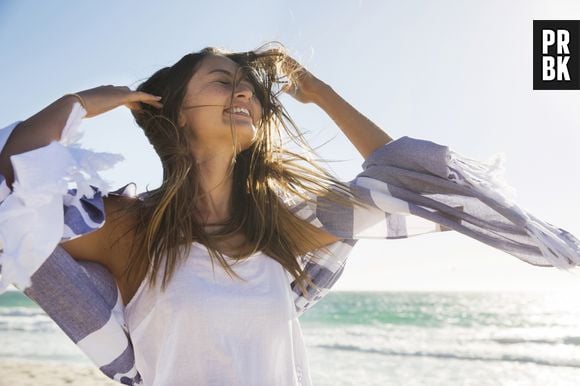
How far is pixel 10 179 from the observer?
165cm

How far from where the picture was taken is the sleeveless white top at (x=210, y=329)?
2.01 metres

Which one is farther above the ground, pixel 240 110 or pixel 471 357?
pixel 240 110

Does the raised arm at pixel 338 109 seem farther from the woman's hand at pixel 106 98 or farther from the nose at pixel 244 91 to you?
the woman's hand at pixel 106 98

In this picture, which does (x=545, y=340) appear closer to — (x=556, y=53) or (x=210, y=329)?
(x=556, y=53)

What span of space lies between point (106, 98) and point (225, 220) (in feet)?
2.28

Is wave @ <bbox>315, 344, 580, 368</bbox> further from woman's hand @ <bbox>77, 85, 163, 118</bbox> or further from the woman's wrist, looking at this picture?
woman's hand @ <bbox>77, 85, 163, 118</bbox>

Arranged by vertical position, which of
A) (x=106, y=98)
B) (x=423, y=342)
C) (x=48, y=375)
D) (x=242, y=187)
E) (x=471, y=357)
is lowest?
(x=423, y=342)

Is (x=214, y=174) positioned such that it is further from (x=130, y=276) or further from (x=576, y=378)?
(x=576, y=378)

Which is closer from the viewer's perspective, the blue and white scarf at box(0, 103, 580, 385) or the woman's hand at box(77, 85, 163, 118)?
the blue and white scarf at box(0, 103, 580, 385)

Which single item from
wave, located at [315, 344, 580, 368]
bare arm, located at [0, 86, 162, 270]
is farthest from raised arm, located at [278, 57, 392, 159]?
wave, located at [315, 344, 580, 368]

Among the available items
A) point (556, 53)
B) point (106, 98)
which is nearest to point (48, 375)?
point (556, 53)

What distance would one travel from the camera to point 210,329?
6.61ft

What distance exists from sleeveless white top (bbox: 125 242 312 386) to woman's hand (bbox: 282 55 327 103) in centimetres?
76

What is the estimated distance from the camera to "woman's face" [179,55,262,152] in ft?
7.63
